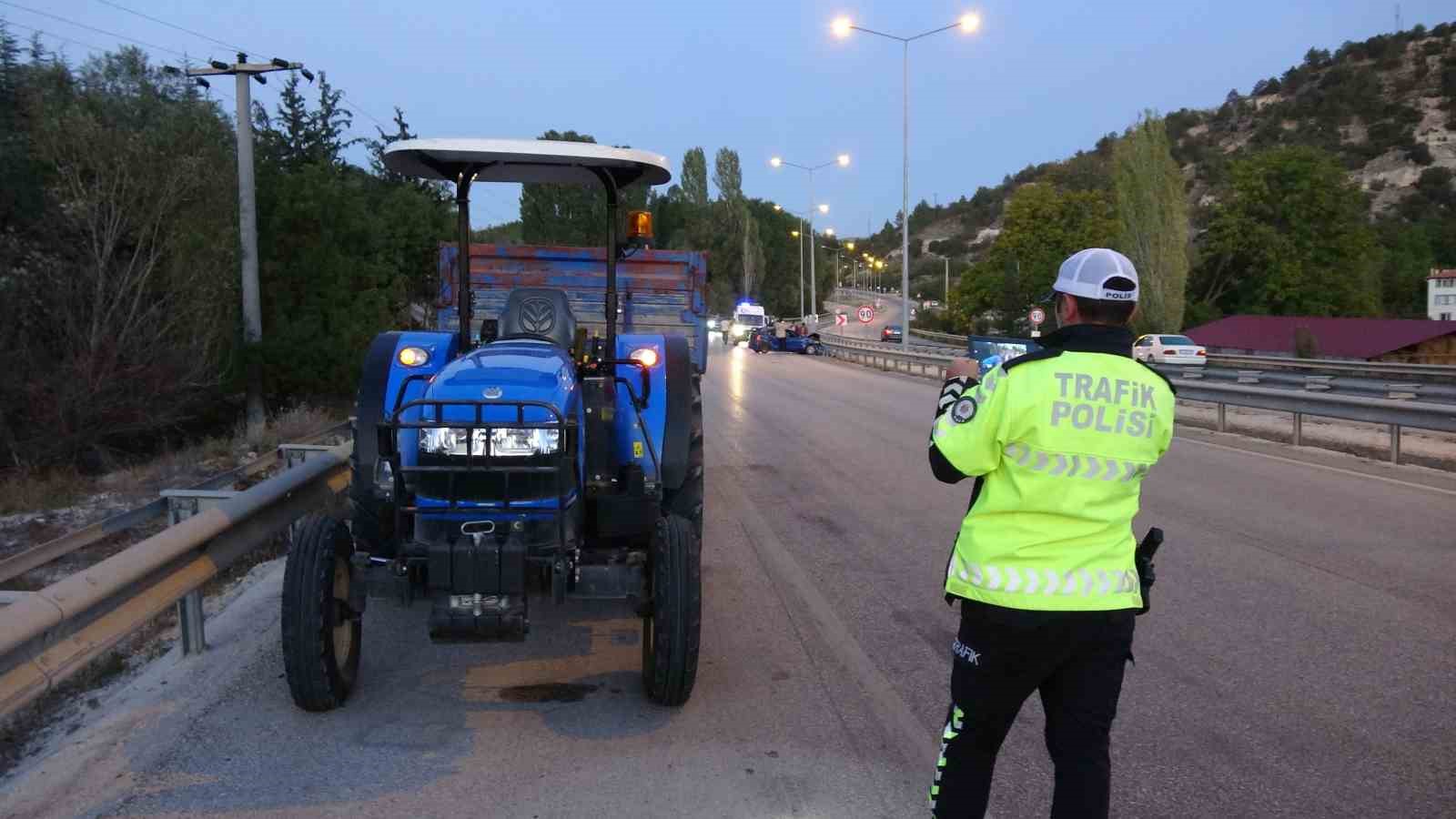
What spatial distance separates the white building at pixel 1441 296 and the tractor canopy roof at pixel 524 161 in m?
63.9

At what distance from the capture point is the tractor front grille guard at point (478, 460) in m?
4.78

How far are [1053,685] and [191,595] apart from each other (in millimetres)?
4609

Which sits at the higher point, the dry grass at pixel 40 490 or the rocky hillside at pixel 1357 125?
the rocky hillside at pixel 1357 125

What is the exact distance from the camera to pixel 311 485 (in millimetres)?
7285

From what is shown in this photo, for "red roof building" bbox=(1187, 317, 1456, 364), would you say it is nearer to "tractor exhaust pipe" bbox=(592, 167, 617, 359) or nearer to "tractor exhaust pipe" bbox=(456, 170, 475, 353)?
"tractor exhaust pipe" bbox=(592, 167, 617, 359)

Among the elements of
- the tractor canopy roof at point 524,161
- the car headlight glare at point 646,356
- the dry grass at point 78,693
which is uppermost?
the tractor canopy roof at point 524,161

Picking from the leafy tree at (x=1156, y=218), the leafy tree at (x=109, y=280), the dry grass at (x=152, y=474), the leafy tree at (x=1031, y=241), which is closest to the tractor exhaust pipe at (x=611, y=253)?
the dry grass at (x=152, y=474)

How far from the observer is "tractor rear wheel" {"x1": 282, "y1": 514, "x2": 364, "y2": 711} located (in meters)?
4.93

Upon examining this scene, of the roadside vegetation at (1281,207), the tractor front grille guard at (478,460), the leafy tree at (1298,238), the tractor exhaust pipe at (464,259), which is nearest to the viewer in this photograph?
the tractor front grille guard at (478,460)

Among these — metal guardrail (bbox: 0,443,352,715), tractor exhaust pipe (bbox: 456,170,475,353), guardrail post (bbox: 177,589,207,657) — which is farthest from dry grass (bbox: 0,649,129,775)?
tractor exhaust pipe (bbox: 456,170,475,353)

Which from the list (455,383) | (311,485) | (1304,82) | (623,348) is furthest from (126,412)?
(1304,82)

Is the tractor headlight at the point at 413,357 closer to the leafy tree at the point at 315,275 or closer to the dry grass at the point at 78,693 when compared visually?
the dry grass at the point at 78,693

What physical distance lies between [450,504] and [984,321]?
7029 cm

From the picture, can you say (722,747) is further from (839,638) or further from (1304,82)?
(1304,82)
